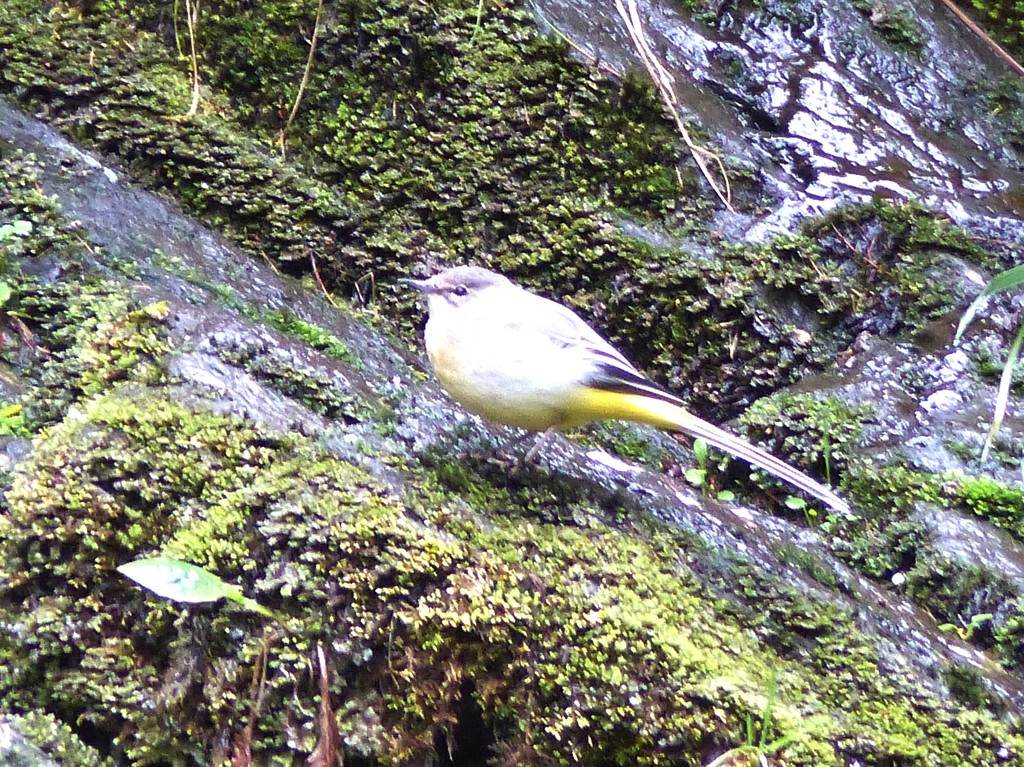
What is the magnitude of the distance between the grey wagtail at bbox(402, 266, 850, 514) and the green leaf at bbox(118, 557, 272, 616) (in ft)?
4.25

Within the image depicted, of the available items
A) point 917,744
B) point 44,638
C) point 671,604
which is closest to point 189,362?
point 44,638

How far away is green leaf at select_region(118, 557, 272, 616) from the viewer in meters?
2.86

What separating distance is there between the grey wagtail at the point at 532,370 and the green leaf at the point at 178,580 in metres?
1.30

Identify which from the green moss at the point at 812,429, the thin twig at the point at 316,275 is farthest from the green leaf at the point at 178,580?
the green moss at the point at 812,429

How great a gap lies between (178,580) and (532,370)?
1589mm

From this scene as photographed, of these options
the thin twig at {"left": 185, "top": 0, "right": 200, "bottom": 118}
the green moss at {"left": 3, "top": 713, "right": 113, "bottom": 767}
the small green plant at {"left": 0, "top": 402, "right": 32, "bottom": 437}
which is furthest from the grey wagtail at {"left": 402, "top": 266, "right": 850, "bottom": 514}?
the thin twig at {"left": 185, "top": 0, "right": 200, "bottom": 118}

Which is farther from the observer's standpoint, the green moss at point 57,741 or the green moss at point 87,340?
the green moss at point 87,340

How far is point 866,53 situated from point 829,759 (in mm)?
4939

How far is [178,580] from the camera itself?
289 cm

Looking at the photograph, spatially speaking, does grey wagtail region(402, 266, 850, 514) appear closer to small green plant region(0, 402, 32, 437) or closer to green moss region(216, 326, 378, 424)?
green moss region(216, 326, 378, 424)

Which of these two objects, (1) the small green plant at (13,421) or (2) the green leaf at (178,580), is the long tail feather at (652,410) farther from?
(1) the small green plant at (13,421)

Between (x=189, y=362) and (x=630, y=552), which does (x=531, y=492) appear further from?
(x=189, y=362)

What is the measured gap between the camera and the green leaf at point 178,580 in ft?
9.37

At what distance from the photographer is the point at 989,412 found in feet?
15.1
